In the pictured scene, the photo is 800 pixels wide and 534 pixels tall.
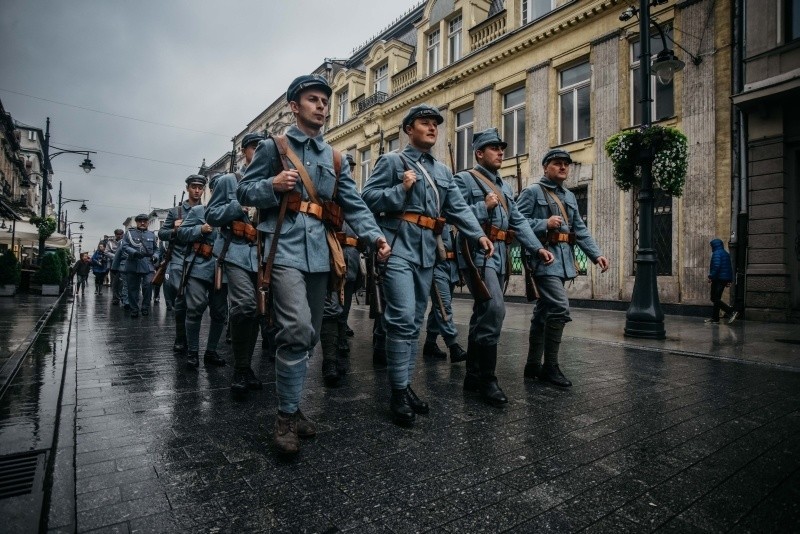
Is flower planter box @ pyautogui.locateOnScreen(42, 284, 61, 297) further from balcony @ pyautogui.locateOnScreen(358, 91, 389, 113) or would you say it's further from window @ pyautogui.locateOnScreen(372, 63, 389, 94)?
window @ pyautogui.locateOnScreen(372, 63, 389, 94)

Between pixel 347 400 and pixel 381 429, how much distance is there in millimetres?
800

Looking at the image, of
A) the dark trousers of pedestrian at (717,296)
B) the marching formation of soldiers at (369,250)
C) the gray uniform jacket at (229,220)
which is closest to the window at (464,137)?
the dark trousers of pedestrian at (717,296)

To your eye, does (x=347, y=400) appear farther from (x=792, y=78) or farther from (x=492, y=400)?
(x=792, y=78)

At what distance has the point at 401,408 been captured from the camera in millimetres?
3191

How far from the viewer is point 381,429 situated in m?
3.07

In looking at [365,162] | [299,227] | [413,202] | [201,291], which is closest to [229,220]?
[201,291]

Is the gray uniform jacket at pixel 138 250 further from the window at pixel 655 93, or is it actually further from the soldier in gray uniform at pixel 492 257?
the window at pixel 655 93

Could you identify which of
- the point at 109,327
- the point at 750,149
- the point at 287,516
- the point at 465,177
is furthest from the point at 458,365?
the point at 750,149

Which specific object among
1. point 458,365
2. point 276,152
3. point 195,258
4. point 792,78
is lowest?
point 458,365

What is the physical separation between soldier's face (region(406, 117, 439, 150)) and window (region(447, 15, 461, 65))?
59.0 ft

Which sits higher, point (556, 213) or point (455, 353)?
point (556, 213)

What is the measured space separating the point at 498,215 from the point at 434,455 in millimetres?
2324

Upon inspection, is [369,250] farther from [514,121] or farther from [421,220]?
[514,121]

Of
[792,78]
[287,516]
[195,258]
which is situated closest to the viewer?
[287,516]
